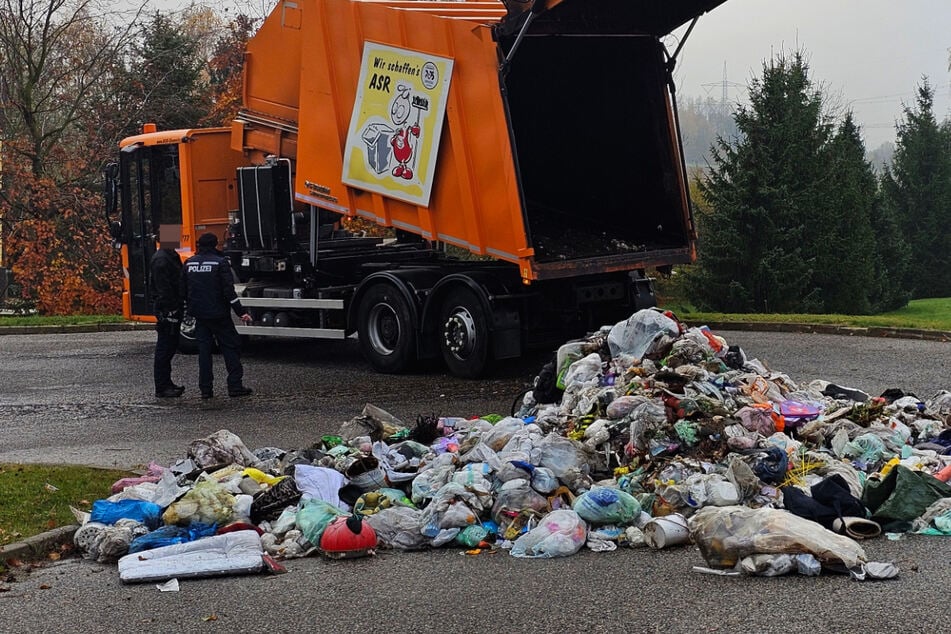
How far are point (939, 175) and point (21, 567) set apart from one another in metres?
45.4

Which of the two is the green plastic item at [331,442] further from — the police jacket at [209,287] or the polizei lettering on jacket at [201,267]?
the polizei lettering on jacket at [201,267]

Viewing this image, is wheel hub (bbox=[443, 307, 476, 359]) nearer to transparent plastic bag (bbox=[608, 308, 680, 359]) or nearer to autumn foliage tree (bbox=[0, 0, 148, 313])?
transparent plastic bag (bbox=[608, 308, 680, 359])

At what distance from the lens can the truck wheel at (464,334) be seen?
41.3 ft

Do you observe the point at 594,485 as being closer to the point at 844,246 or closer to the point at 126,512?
the point at 126,512

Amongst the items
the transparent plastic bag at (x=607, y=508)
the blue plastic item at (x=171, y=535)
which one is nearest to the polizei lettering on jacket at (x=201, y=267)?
the blue plastic item at (x=171, y=535)

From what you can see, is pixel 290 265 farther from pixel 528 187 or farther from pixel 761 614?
pixel 761 614

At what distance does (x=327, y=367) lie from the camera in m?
14.6

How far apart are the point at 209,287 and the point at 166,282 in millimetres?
729

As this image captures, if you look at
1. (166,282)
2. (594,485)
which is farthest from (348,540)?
(166,282)

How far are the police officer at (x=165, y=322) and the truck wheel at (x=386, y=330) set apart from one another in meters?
2.21

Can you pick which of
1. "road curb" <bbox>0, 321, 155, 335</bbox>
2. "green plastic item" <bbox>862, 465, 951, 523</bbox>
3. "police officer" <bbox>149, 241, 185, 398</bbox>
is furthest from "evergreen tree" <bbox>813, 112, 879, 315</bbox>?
"green plastic item" <bbox>862, 465, 951, 523</bbox>

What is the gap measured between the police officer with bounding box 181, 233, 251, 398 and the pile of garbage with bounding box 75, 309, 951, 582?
3756mm

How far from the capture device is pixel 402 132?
41.8 ft

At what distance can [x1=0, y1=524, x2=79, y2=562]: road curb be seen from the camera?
6468 millimetres
